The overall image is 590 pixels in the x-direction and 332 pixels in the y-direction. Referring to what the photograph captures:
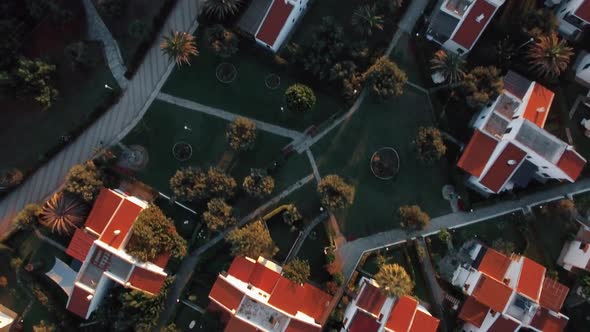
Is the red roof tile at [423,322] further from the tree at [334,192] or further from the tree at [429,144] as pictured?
the tree at [429,144]

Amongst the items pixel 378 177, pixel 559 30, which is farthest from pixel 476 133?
pixel 559 30

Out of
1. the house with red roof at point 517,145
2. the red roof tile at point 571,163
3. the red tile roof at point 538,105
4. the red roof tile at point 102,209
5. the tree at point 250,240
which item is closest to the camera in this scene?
the house with red roof at point 517,145

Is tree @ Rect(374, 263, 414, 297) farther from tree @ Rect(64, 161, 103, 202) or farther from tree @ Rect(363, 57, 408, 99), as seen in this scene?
tree @ Rect(64, 161, 103, 202)

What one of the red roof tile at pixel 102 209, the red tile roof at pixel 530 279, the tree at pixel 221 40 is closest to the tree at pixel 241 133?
Answer: the tree at pixel 221 40

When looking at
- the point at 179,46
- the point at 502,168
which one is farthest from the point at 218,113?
the point at 502,168

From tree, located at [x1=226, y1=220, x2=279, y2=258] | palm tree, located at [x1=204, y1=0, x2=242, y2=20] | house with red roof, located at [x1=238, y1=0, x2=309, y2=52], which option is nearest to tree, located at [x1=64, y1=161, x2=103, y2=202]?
tree, located at [x1=226, y1=220, x2=279, y2=258]

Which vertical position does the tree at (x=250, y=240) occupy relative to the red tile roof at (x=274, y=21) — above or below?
below
